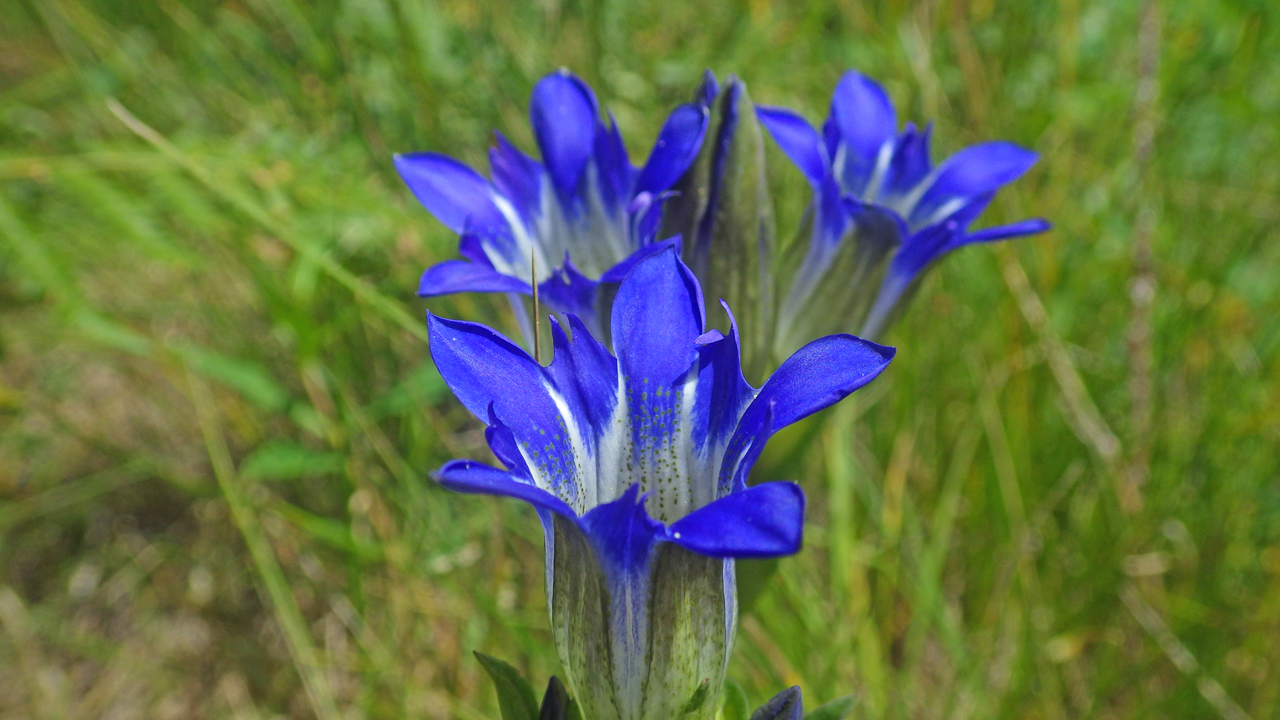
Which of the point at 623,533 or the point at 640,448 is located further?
the point at 640,448

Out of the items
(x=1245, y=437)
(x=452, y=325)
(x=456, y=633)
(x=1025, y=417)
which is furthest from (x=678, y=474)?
(x=1245, y=437)

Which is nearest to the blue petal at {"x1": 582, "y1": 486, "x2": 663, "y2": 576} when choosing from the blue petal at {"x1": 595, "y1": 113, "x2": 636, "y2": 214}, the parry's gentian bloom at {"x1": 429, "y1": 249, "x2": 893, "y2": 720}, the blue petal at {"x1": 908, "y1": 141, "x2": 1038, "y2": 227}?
the parry's gentian bloom at {"x1": 429, "y1": 249, "x2": 893, "y2": 720}

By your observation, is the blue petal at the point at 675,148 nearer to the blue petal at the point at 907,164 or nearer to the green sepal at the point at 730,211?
the green sepal at the point at 730,211

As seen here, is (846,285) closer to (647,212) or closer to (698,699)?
(647,212)

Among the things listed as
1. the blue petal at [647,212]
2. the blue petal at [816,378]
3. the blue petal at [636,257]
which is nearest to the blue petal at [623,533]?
the blue petal at [816,378]

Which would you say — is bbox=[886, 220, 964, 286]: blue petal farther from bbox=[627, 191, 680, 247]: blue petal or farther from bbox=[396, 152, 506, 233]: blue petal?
bbox=[396, 152, 506, 233]: blue petal

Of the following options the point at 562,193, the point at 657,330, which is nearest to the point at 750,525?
the point at 657,330

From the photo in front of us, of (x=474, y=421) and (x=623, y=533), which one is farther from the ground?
(x=474, y=421)
